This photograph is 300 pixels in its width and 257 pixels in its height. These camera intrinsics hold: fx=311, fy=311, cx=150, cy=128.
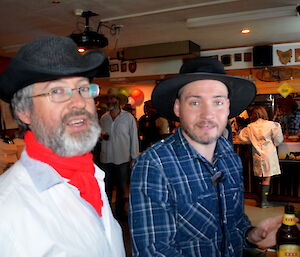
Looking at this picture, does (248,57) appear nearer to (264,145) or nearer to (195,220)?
(264,145)

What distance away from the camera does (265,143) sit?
5.15m

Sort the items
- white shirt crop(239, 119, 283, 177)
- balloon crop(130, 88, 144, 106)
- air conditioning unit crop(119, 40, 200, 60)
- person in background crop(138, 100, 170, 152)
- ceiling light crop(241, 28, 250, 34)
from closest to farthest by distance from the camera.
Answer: white shirt crop(239, 119, 283, 177) < ceiling light crop(241, 28, 250, 34) < person in background crop(138, 100, 170, 152) < air conditioning unit crop(119, 40, 200, 60) < balloon crop(130, 88, 144, 106)

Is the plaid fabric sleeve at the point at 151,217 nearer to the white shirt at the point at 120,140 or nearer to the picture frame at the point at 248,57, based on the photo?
the white shirt at the point at 120,140

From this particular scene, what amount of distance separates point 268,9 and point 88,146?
4.52 meters

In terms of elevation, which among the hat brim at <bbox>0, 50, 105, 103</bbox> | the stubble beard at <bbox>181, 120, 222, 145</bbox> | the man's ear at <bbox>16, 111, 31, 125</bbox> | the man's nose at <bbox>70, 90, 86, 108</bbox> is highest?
the hat brim at <bbox>0, 50, 105, 103</bbox>

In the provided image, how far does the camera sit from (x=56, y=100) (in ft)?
3.76

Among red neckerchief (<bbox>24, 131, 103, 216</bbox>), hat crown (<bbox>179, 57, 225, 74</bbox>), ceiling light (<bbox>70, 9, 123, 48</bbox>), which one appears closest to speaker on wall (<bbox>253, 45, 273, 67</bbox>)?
ceiling light (<bbox>70, 9, 123, 48</bbox>)

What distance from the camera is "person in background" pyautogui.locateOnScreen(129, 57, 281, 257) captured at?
4.15 ft

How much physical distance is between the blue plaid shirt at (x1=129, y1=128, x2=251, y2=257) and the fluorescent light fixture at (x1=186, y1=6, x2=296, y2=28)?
4.10m

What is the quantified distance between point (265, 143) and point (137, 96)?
5.79 meters

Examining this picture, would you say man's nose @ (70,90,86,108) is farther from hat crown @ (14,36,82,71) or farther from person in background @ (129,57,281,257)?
person in background @ (129,57,281,257)

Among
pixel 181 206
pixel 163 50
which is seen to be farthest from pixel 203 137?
pixel 163 50

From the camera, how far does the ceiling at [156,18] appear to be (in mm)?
4438

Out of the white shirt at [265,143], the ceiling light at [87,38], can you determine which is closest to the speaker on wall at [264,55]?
the white shirt at [265,143]
